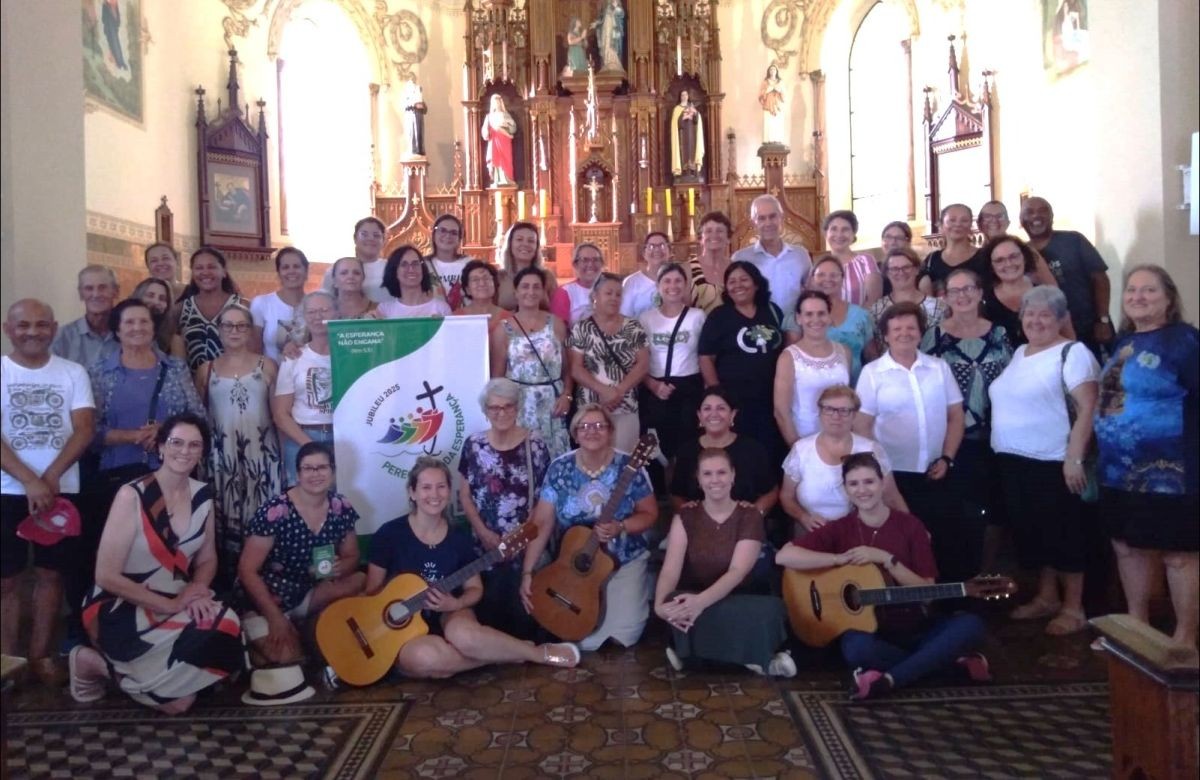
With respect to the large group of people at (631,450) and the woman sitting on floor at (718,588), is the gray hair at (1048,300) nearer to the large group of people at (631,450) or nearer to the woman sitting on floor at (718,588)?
the large group of people at (631,450)

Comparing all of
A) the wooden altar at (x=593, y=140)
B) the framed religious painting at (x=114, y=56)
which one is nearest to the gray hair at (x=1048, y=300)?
the framed religious painting at (x=114, y=56)

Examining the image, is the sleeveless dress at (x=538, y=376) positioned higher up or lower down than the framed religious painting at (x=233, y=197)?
lower down

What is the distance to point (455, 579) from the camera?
3844mm

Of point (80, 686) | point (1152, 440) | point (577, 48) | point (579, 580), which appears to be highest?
point (577, 48)

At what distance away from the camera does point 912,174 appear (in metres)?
10.9

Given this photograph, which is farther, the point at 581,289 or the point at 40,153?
the point at 581,289

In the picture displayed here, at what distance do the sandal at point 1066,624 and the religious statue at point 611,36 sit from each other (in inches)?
351

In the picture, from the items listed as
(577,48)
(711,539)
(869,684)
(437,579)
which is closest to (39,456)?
(437,579)

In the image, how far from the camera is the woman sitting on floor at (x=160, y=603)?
356cm

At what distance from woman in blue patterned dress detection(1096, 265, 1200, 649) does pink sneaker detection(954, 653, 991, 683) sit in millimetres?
667

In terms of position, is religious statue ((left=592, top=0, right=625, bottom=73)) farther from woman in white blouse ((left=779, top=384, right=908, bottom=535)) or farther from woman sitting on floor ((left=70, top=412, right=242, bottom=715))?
woman sitting on floor ((left=70, top=412, right=242, bottom=715))

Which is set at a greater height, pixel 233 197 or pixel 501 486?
pixel 233 197

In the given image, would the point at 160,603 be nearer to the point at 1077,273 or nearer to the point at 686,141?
the point at 1077,273

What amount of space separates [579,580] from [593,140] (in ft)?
27.2
